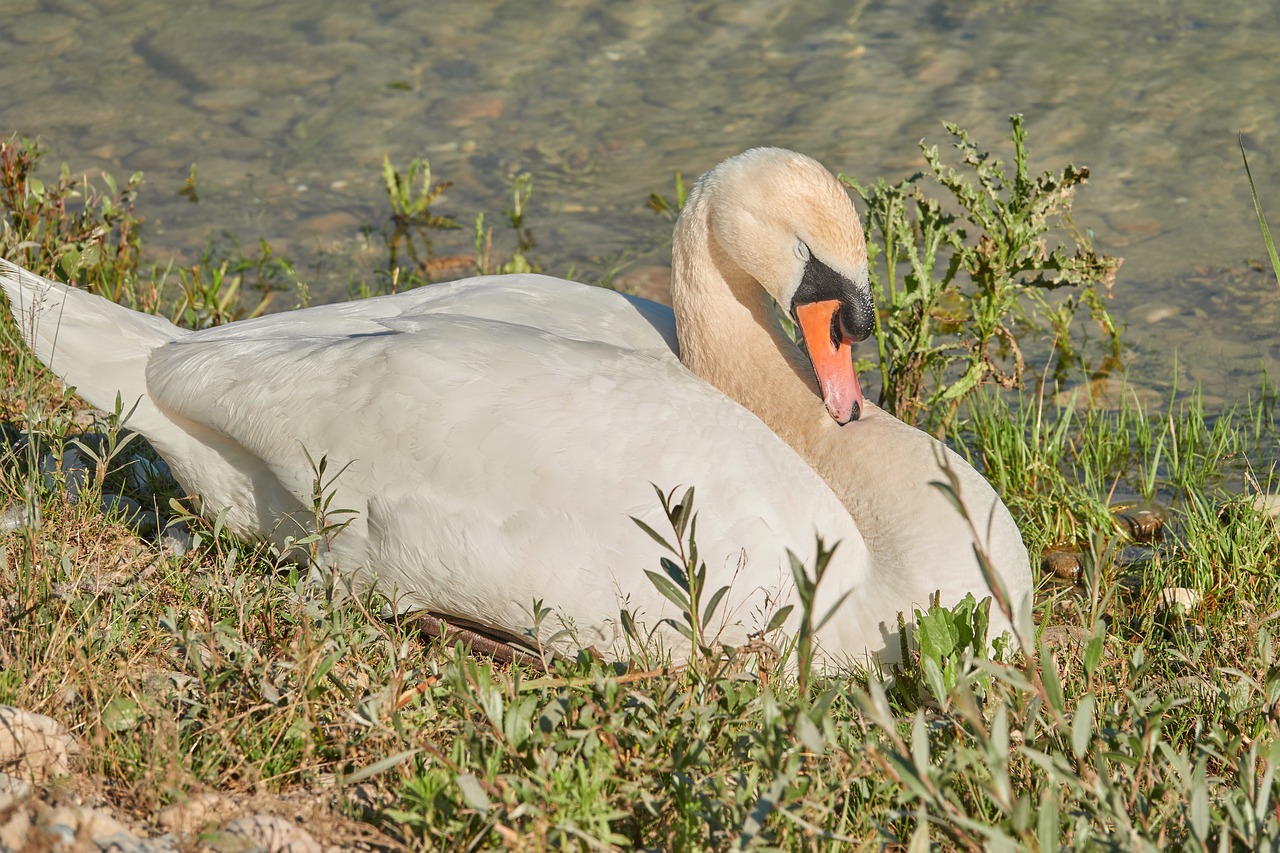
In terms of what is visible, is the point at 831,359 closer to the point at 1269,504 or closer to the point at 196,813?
the point at 1269,504

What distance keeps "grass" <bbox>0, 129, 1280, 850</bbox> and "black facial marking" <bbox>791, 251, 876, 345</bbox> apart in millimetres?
843

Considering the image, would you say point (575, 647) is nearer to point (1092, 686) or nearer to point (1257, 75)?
point (1092, 686)

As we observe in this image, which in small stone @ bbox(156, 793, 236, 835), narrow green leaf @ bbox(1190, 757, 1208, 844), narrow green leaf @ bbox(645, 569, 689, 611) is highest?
narrow green leaf @ bbox(645, 569, 689, 611)

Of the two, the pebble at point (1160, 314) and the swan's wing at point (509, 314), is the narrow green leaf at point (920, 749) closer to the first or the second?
the swan's wing at point (509, 314)

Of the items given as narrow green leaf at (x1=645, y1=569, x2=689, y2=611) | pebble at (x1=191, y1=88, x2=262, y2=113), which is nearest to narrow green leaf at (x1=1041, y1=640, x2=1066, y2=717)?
narrow green leaf at (x1=645, y1=569, x2=689, y2=611)

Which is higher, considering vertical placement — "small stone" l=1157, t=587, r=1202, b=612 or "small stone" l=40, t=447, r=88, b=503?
"small stone" l=40, t=447, r=88, b=503

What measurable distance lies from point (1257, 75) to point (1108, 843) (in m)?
7.60

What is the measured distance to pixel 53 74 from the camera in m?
9.12

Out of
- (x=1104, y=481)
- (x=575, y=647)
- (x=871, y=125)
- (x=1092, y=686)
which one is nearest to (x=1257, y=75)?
(x=871, y=125)

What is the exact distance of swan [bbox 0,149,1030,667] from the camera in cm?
321

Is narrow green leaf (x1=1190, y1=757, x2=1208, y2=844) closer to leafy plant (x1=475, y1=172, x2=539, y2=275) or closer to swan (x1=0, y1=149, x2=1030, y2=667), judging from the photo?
swan (x1=0, y1=149, x2=1030, y2=667)

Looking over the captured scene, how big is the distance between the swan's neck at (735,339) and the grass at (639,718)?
2.77ft

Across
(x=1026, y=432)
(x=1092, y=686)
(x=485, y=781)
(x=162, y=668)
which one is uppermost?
(x=485, y=781)

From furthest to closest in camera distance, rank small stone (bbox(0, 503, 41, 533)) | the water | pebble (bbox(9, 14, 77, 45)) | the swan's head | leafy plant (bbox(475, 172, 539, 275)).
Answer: pebble (bbox(9, 14, 77, 45))
the water
leafy plant (bbox(475, 172, 539, 275))
small stone (bbox(0, 503, 41, 533))
the swan's head
